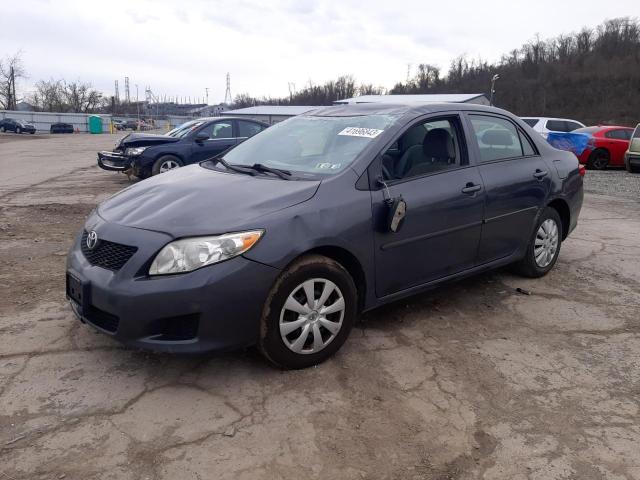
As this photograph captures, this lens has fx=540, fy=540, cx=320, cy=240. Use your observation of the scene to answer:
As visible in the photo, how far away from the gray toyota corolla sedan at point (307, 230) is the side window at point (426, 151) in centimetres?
1

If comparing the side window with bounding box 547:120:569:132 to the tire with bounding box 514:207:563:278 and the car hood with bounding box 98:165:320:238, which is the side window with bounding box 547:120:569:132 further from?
the car hood with bounding box 98:165:320:238

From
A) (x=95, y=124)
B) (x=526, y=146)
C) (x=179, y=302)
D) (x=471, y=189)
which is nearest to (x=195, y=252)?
(x=179, y=302)

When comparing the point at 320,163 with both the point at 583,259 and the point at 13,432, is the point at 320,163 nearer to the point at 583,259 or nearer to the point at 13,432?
the point at 13,432

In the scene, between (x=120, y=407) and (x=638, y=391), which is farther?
(x=638, y=391)

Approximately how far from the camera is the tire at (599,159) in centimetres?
1647

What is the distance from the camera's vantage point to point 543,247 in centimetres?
489

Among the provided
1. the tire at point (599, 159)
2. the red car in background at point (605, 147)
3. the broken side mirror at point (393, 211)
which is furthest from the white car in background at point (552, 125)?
the broken side mirror at point (393, 211)

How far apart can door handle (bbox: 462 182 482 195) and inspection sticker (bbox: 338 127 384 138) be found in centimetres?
79

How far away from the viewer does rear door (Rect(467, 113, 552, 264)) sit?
419cm

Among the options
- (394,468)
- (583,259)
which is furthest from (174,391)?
(583,259)

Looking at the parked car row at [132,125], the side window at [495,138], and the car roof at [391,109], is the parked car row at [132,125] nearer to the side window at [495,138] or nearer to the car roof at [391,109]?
the car roof at [391,109]

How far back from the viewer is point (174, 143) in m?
11.4

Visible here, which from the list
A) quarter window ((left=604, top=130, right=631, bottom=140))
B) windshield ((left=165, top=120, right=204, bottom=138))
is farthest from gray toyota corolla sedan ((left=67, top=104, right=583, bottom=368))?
quarter window ((left=604, top=130, right=631, bottom=140))

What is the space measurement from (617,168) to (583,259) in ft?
44.5
